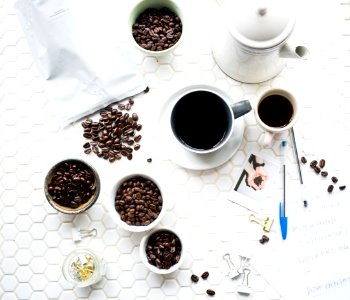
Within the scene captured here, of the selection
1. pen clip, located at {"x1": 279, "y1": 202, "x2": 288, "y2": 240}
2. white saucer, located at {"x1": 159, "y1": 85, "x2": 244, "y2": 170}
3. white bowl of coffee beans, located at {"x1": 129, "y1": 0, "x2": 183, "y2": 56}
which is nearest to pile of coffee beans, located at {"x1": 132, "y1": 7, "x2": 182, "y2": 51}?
white bowl of coffee beans, located at {"x1": 129, "y1": 0, "x2": 183, "y2": 56}

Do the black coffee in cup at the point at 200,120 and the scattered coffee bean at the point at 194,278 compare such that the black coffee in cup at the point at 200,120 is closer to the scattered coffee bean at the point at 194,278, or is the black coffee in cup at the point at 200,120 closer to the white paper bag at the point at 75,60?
the white paper bag at the point at 75,60

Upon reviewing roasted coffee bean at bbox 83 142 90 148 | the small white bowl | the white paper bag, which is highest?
the white paper bag

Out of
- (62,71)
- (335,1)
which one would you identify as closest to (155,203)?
(62,71)

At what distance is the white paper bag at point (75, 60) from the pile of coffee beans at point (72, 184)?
12cm

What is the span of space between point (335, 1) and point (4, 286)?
100cm

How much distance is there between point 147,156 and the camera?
122 centimetres

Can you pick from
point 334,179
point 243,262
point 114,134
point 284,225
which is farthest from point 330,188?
point 114,134

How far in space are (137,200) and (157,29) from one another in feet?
1.25

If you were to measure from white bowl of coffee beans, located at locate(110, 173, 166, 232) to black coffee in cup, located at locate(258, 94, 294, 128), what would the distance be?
0.90ft

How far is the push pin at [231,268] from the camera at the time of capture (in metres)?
1.19

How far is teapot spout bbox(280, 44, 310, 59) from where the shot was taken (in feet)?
3.39

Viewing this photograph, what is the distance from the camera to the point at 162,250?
1162 mm

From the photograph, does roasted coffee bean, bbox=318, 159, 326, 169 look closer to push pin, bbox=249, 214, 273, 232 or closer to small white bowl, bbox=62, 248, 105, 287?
push pin, bbox=249, 214, 273, 232

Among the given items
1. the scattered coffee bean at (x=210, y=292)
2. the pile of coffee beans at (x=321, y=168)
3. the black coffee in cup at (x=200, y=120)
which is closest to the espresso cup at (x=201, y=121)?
the black coffee in cup at (x=200, y=120)
